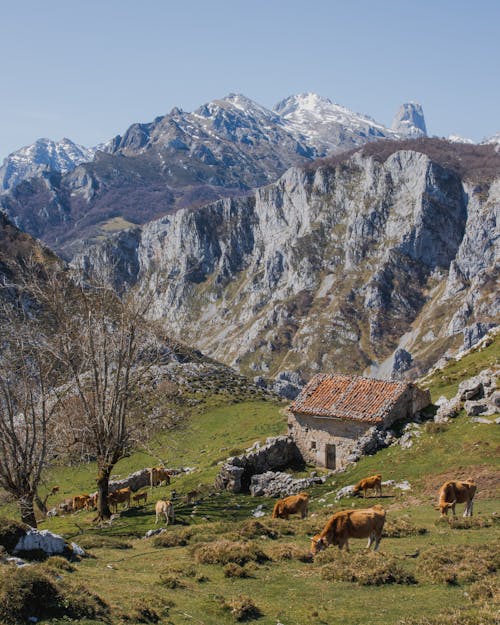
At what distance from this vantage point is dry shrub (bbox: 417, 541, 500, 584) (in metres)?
16.4

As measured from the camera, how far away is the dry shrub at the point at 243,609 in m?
14.4

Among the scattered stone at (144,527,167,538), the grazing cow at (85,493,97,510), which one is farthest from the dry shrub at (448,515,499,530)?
the grazing cow at (85,493,97,510)

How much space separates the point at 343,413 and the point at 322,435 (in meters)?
2.29

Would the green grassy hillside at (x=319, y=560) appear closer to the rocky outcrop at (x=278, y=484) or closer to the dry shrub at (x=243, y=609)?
the dry shrub at (x=243, y=609)

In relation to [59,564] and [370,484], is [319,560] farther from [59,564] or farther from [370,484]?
[370,484]

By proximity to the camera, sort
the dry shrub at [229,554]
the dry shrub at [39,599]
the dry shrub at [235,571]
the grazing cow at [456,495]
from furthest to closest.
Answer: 1. the grazing cow at [456,495]
2. the dry shrub at [229,554]
3. the dry shrub at [235,571]
4. the dry shrub at [39,599]

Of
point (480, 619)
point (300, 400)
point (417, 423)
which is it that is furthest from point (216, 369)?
point (480, 619)

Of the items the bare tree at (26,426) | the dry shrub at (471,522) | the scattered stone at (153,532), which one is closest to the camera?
the dry shrub at (471,522)

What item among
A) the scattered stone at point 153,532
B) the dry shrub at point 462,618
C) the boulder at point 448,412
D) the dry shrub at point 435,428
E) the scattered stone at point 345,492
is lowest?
the scattered stone at point 153,532

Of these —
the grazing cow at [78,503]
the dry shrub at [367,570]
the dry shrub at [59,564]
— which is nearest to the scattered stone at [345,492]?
the dry shrub at [367,570]

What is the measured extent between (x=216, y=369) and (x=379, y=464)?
5394 cm

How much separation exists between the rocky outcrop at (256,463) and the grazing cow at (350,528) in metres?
16.6

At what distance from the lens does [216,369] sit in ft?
284

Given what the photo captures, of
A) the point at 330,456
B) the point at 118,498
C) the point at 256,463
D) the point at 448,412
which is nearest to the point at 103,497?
the point at 118,498
